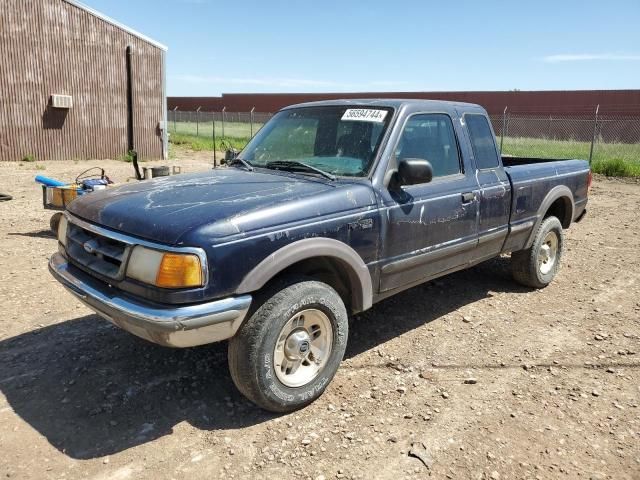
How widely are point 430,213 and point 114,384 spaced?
2.52 metres

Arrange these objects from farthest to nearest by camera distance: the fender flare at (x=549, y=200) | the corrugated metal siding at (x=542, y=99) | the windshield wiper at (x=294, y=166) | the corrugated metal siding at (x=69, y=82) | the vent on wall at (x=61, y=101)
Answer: the corrugated metal siding at (x=542, y=99) → the vent on wall at (x=61, y=101) → the corrugated metal siding at (x=69, y=82) → the fender flare at (x=549, y=200) → the windshield wiper at (x=294, y=166)

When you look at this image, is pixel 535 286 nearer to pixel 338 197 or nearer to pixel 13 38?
pixel 338 197

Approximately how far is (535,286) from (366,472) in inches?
144

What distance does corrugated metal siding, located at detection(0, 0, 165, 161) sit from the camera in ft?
49.8

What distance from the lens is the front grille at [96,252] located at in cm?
303

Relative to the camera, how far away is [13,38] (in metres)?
15.0

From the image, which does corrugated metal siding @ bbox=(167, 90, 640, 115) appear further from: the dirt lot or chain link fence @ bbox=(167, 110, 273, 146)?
the dirt lot

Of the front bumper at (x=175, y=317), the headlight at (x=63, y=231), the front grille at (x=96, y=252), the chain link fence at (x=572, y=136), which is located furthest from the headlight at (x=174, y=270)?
the chain link fence at (x=572, y=136)

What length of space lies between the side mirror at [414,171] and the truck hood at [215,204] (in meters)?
0.27

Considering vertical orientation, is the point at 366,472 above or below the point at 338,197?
below

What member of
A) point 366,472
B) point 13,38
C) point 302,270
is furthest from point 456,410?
point 13,38

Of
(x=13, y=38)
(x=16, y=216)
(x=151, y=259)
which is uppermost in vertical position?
(x=13, y=38)

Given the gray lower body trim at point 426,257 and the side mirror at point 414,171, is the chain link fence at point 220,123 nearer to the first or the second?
the gray lower body trim at point 426,257

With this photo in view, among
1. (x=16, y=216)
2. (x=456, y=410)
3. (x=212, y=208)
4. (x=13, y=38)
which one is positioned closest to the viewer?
(x=212, y=208)
